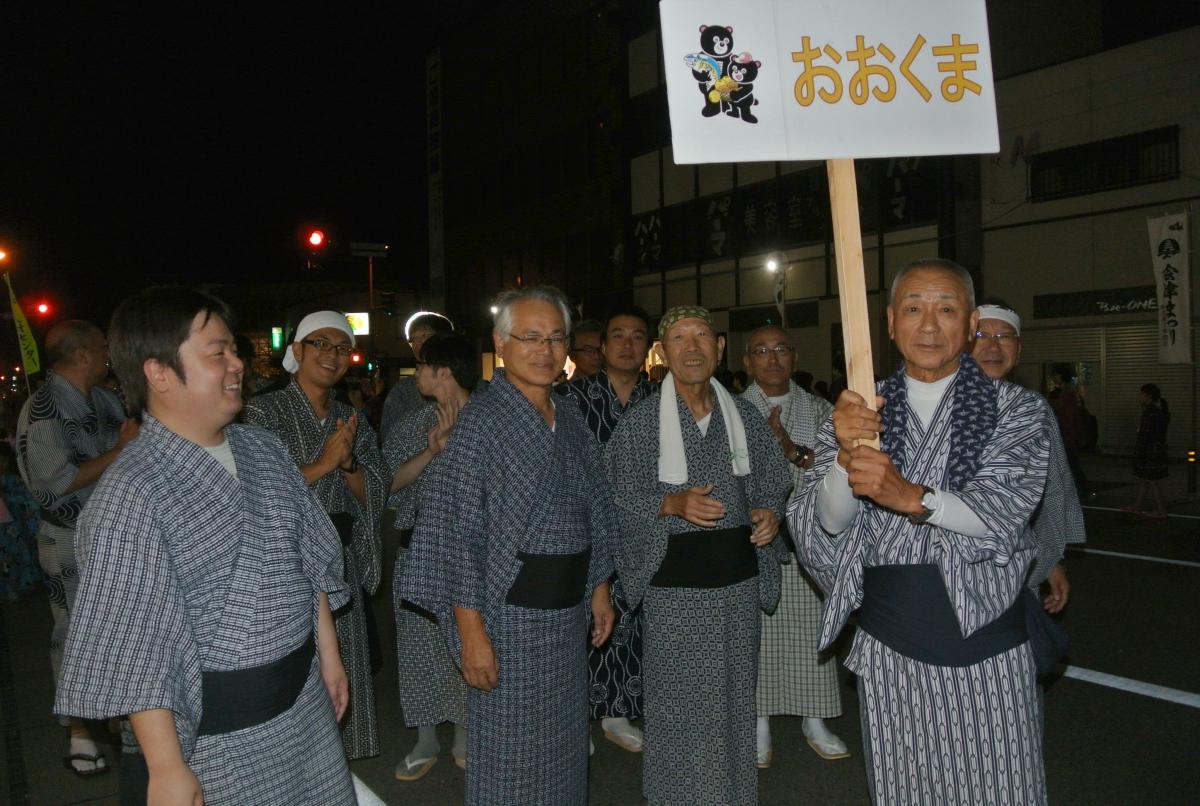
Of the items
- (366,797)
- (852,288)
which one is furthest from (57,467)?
(852,288)

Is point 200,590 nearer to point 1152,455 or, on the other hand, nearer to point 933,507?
point 933,507

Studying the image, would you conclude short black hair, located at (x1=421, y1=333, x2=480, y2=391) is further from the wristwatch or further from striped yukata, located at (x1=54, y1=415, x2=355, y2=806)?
the wristwatch

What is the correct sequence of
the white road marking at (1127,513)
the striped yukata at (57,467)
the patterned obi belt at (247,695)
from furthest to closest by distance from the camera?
the white road marking at (1127,513) → the striped yukata at (57,467) → the patterned obi belt at (247,695)

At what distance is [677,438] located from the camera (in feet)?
12.1

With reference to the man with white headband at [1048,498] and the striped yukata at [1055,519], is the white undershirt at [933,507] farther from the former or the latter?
the striped yukata at [1055,519]

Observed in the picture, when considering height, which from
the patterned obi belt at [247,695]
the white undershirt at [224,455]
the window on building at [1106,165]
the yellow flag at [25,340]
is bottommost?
the patterned obi belt at [247,695]

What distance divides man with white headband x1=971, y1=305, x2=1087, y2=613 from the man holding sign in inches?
36.0

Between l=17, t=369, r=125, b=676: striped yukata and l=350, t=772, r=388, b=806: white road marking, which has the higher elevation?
l=17, t=369, r=125, b=676: striped yukata

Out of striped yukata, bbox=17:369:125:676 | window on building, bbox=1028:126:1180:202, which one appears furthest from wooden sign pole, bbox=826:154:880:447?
window on building, bbox=1028:126:1180:202

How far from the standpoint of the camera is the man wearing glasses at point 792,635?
174 inches

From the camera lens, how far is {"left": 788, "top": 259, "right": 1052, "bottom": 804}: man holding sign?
8.01 feet

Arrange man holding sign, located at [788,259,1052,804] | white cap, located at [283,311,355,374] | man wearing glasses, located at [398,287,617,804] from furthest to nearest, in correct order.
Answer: white cap, located at [283,311,355,374] < man wearing glasses, located at [398,287,617,804] < man holding sign, located at [788,259,1052,804]

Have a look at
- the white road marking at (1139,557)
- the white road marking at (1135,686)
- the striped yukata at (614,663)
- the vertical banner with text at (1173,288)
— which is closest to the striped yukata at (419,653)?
the striped yukata at (614,663)

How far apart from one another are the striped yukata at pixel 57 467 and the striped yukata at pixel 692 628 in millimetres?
2816
